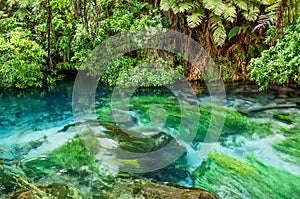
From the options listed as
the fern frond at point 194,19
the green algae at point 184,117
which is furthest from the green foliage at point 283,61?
the fern frond at point 194,19

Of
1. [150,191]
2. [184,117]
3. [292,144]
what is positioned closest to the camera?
[150,191]

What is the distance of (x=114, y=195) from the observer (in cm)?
303

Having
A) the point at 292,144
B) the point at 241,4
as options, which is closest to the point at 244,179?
the point at 292,144

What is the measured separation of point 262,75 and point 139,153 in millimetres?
2516

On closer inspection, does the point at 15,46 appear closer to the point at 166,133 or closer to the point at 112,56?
the point at 112,56

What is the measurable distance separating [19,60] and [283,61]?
16.1 feet

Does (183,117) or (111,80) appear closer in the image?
(183,117)

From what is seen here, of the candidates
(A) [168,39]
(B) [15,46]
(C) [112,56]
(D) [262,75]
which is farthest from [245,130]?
(B) [15,46]

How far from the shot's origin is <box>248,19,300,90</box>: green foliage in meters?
4.74

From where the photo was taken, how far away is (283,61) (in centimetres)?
480

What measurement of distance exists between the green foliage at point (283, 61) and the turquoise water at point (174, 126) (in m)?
0.63

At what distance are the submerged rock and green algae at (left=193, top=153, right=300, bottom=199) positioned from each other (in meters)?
0.48

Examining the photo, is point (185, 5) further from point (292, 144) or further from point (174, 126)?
point (292, 144)

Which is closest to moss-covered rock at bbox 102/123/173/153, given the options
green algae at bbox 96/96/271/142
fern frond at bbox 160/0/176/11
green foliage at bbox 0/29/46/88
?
green algae at bbox 96/96/271/142
